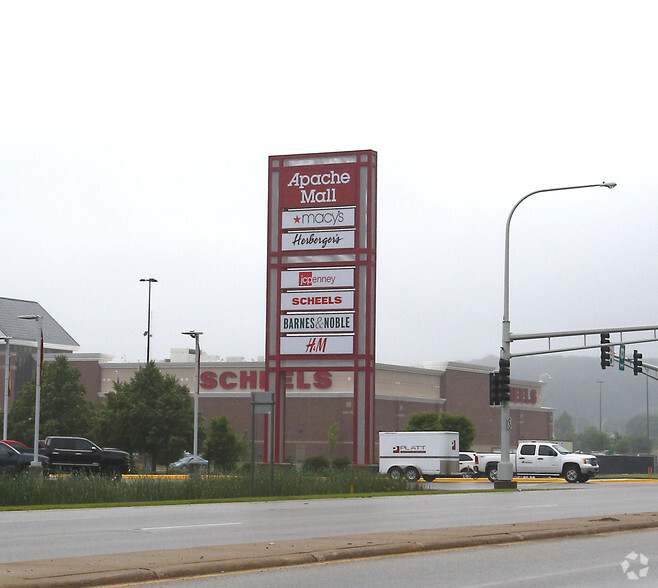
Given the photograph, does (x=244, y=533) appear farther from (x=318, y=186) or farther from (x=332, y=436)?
(x=332, y=436)

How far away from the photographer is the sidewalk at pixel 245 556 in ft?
37.7

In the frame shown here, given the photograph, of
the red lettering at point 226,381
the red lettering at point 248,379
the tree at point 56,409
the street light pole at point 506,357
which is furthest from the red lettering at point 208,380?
the street light pole at point 506,357

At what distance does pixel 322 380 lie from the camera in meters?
99.0

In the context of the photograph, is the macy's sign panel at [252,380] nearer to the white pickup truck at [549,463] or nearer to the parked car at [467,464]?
the parked car at [467,464]

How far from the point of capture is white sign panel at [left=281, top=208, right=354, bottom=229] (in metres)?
52.0

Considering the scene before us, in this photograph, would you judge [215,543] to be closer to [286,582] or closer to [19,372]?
[286,582]

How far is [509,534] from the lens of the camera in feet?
55.7

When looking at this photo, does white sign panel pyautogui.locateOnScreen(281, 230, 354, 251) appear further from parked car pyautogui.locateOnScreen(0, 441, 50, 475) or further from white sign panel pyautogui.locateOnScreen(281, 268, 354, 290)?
parked car pyautogui.locateOnScreen(0, 441, 50, 475)

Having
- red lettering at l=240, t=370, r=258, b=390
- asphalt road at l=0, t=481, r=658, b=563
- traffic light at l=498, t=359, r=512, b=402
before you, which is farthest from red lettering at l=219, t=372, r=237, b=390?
asphalt road at l=0, t=481, r=658, b=563

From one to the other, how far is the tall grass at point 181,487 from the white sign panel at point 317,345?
12587mm

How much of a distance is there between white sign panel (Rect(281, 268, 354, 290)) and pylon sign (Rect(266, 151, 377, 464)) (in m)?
0.05

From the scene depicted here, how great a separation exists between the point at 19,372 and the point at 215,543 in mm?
85529

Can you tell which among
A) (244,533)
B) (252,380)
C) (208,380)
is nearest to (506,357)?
(244,533)

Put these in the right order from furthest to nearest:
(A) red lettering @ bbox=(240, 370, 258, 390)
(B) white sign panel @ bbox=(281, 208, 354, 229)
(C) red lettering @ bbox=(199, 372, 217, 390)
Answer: (C) red lettering @ bbox=(199, 372, 217, 390), (A) red lettering @ bbox=(240, 370, 258, 390), (B) white sign panel @ bbox=(281, 208, 354, 229)
